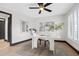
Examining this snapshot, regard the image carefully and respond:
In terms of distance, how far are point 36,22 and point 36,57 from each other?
0.65 meters

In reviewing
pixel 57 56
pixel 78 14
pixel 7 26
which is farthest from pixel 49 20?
pixel 7 26

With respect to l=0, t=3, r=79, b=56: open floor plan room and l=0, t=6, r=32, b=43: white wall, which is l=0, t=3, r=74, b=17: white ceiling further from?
l=0, t=6, r=32, b=43: white wall

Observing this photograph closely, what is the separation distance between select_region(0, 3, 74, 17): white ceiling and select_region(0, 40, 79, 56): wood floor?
565 millimetres

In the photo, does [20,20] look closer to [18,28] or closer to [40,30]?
[18,28]

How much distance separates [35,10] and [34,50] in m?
0.73

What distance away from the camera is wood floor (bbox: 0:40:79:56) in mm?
1582

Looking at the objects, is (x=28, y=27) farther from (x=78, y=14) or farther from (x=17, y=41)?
(x=78, y=14)

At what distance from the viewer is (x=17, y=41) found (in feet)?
5.82

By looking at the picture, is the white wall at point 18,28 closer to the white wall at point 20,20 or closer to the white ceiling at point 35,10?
the white wall at point 20,20

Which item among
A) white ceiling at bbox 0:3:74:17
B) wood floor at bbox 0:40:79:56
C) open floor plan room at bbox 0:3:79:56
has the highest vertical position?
white ceiling at bbox 0:3:74:17

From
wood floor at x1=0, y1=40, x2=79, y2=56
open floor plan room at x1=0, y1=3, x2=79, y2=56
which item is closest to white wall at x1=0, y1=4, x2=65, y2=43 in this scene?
open floor plan room at x1=0, y1=3, x2=79, y2=56

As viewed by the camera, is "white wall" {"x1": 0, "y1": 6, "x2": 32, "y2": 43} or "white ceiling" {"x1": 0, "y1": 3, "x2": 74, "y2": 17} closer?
"white ceiling" {"x1": 0, "y1": 3, "x2": 74, "y2": 17}

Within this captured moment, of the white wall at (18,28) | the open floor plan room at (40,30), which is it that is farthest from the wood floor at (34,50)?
the white wall at (18,28)

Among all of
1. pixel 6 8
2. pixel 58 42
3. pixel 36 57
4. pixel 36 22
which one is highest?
pixel 6 8
